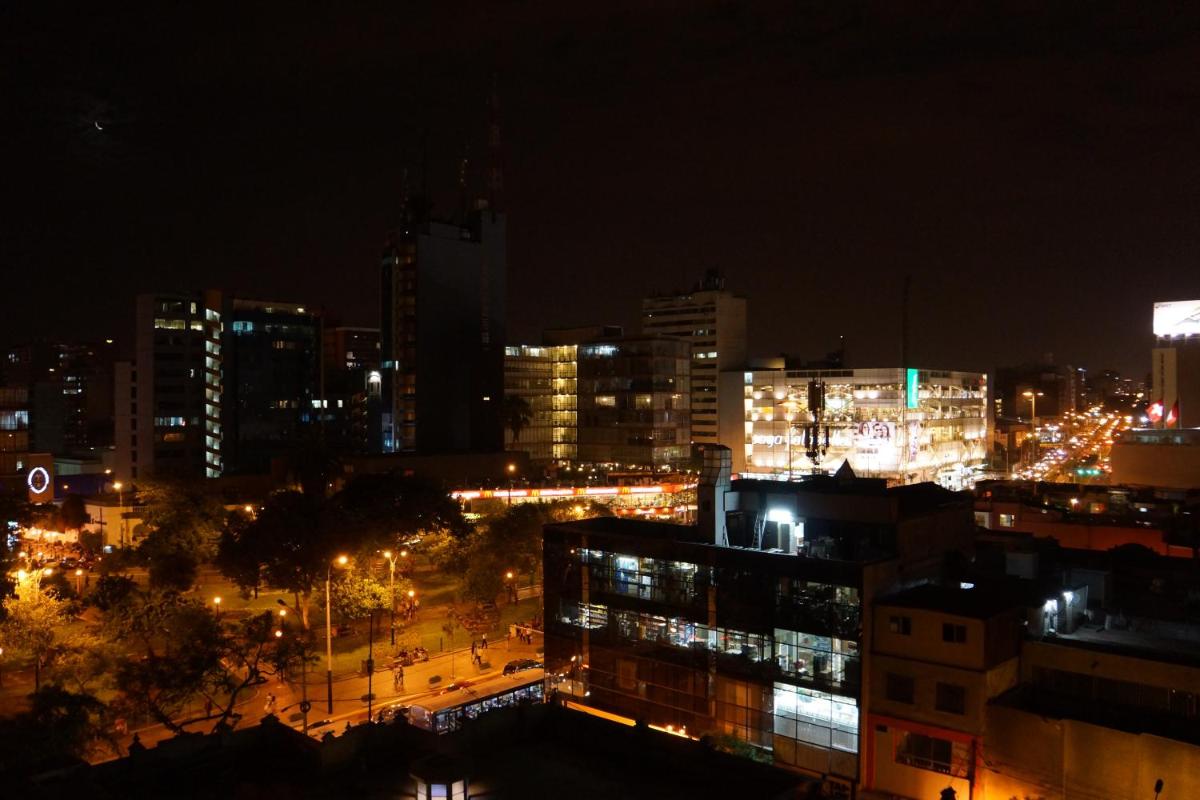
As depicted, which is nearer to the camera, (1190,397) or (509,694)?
(509,694)

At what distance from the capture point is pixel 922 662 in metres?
29.7

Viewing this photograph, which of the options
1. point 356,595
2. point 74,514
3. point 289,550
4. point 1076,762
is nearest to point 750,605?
point 1076,762

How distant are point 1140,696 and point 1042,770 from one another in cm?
370

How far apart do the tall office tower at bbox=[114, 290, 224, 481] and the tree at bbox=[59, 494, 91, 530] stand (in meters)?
33.2

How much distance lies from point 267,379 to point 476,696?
93708 millimetres

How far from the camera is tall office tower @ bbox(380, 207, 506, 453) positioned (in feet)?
369

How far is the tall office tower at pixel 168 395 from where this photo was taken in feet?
355

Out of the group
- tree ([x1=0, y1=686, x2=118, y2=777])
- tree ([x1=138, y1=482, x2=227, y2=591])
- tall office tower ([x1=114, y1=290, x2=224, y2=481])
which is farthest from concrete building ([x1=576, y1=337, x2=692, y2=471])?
tree ([x1=0, y1=686, x2=118, y2=777])

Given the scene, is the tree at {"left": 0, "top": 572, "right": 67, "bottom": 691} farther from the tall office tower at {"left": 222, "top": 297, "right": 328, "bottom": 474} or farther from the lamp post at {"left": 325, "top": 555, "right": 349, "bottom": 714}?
the tall office tower at {"left": 222, "top": 297, "right": 328, "bottom": 474}

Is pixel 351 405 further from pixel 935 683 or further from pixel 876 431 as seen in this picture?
pixel 935 683

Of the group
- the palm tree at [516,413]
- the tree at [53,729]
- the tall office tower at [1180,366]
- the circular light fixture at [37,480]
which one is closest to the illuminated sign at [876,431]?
the tall office tower at [1180,366]

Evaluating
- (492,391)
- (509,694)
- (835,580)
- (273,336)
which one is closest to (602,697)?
(509,694)

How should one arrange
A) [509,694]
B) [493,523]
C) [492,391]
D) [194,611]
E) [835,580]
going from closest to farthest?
[835,580]
[509,694]
[194,611]
[493,523]
[492,391]

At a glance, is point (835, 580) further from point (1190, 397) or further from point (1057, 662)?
point (1190, 397)
